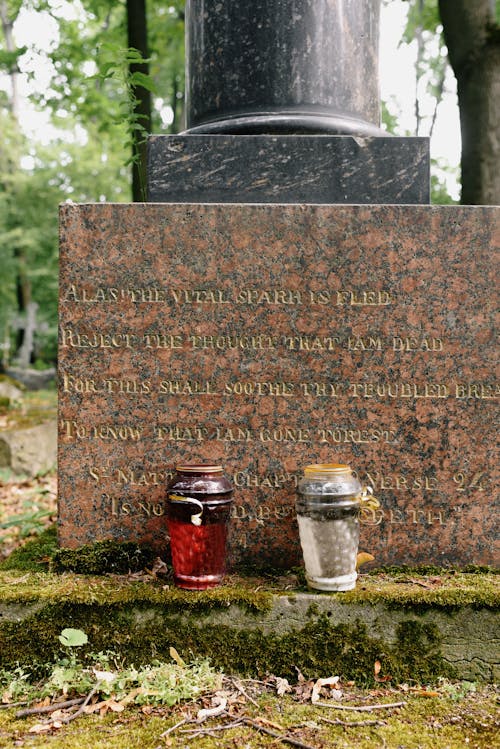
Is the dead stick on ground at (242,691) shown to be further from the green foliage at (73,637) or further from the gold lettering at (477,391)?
the gold lettering at (477,391)

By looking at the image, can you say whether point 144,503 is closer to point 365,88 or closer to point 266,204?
point 266,204

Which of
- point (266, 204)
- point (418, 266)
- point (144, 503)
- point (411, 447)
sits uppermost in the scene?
point (266, 204)

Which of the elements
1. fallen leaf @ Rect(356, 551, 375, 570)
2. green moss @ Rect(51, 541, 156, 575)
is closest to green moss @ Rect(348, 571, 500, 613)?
fallen leaf @ Rect(356, 551, 375, 570)

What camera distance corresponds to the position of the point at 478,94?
7.22 m

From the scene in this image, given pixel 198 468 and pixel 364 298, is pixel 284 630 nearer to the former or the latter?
pixel 198 468

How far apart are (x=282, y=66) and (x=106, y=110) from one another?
35.2 feet

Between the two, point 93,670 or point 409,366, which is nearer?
point 93,670

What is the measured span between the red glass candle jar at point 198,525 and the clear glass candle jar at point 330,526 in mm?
360

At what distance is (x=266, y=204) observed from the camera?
11.5 feet

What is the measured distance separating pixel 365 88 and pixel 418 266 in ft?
4.27

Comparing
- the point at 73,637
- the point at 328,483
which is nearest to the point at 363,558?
the point at 328,483

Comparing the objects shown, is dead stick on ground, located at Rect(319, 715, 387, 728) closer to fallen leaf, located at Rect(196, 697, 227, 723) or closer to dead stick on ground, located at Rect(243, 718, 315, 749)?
dead stick on ground, located at Rect(243, 718, 315, 749)

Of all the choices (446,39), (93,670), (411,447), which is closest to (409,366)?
(411,447)

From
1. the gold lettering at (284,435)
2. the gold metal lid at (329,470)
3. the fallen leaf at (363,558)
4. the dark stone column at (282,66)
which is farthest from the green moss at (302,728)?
the dark stone column at (282,66)
